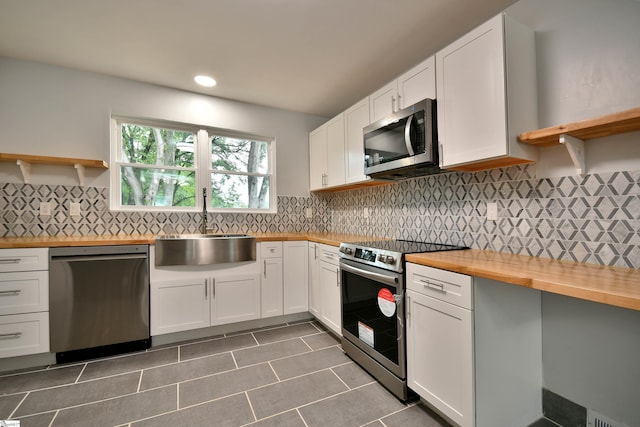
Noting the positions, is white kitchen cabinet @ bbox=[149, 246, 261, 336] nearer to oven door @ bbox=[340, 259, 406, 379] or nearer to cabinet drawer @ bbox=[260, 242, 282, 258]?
cabinet drawer @ bbox=[260, 242, 282, 258]

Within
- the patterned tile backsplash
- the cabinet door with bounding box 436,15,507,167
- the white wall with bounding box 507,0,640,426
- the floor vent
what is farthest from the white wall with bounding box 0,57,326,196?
the floor vent

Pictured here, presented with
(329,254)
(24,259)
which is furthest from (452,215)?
(24,259)

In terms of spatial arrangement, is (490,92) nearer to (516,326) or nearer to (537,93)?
(537,93)

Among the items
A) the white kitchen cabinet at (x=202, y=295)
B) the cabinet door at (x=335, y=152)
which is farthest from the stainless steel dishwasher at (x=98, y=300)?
the cabinet door at (x=335, y=152)

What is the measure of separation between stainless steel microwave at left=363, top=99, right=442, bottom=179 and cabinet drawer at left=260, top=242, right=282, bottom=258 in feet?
3.98

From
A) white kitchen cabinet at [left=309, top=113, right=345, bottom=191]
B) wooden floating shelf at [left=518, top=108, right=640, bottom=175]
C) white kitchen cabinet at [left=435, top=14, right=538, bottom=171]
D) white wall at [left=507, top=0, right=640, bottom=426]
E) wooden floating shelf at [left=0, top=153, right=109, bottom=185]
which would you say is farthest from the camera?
white kitchen cabinet at [left=309, top=113, right=345, bottom=191]

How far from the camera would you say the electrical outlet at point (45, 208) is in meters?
2.46

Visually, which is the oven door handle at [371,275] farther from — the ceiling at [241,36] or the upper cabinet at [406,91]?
the ceiling at [241,36]

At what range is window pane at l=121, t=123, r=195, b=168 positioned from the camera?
114 inches

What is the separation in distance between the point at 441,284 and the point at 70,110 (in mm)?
3436

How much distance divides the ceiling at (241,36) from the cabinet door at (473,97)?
1.36ft

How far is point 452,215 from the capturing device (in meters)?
2.05

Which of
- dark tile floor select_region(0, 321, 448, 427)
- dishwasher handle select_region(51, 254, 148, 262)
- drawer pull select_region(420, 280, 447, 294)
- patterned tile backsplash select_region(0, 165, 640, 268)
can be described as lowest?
dark tile floor select_region(0, 321, 448, 427)

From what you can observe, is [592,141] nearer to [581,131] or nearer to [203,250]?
[581,131]
